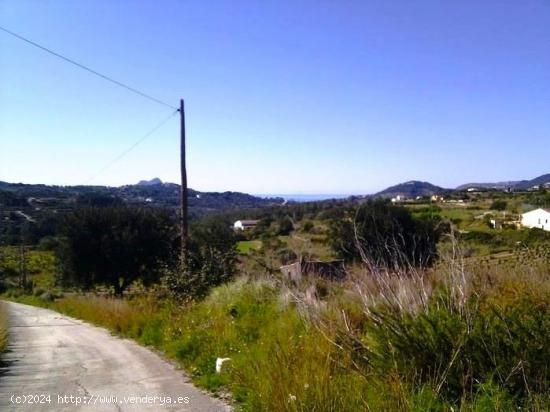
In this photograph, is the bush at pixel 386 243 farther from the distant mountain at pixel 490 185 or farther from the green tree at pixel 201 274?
the distant mountain at pixel 490 185

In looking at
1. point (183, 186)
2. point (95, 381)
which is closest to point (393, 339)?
point (95, 381)

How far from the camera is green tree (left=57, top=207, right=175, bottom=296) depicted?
4259 cm

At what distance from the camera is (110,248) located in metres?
42.5

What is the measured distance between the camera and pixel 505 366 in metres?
4.59

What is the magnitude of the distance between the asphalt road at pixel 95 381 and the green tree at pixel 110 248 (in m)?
30.8

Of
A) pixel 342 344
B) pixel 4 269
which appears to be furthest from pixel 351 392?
pixel 4 269

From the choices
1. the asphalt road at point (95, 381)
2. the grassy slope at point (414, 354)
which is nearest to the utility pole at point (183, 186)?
the asphalt road at point (95, 381)

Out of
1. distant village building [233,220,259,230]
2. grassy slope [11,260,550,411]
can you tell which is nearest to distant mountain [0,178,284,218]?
distant village building [233,220,259,230]

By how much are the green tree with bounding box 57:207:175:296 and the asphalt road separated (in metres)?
30.8

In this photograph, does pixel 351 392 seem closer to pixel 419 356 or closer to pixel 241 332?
pixel 419 356

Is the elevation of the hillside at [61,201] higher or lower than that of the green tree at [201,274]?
higher

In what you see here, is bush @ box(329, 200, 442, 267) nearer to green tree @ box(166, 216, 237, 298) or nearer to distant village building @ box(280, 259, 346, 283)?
distant village building @ box(280, 259, 346, 283)

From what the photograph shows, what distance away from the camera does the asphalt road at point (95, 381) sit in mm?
6457

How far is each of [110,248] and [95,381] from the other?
36.3 m
